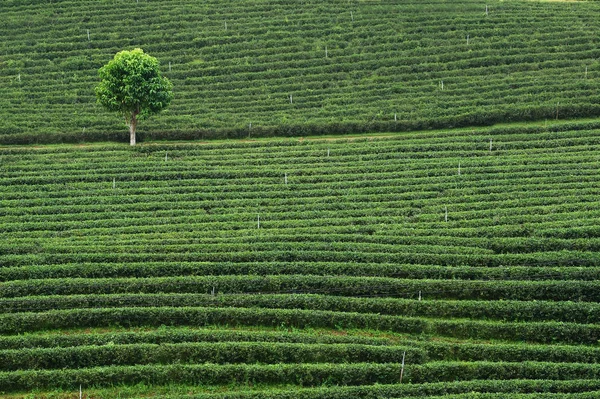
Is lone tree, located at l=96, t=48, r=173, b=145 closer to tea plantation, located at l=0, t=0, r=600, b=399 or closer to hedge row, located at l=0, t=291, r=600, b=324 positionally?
tea plantation, located at l=0, t=0, r=600, b=399

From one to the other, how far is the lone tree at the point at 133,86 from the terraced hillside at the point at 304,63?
2.72 metres

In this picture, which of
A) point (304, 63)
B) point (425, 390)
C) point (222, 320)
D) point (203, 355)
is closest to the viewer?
point (425, 390)

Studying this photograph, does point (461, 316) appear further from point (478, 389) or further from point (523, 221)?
point (523, 221)

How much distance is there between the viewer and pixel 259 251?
3194 cm

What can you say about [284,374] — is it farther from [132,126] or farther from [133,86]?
[132,126]

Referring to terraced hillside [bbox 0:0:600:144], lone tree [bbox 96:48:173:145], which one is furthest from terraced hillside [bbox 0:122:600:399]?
terraced hillside [bbox 0:0:600:144]

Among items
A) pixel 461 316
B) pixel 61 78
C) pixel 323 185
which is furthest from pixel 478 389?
pixel 61 78

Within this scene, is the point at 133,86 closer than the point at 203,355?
No

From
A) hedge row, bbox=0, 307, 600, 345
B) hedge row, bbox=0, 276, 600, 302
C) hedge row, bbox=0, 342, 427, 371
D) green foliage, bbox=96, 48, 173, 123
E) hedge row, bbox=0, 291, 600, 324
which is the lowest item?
hedge row, bbox=0, 342, 427, 371

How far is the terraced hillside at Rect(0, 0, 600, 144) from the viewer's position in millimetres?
45938

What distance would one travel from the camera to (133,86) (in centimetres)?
4194

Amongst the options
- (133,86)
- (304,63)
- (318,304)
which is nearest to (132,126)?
(133,86)

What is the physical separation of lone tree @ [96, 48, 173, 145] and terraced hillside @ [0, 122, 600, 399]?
2.63m

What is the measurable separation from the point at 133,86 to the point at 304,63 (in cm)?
1464
